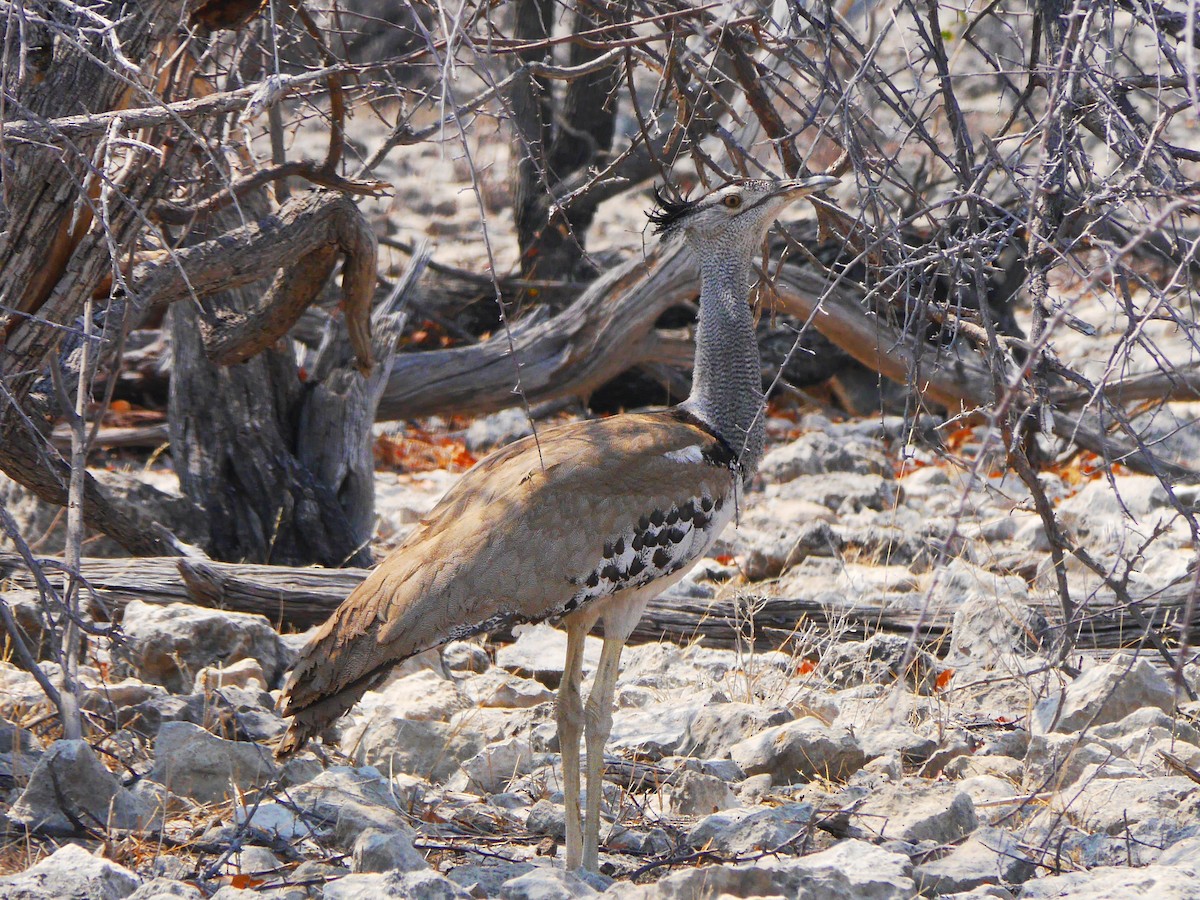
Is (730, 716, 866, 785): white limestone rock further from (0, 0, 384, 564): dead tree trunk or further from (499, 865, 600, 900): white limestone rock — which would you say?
(0, 0, 384, 564): dead tree trunk

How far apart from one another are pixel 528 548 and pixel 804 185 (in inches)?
55.8


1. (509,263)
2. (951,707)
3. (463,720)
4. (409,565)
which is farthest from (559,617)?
(509,263)

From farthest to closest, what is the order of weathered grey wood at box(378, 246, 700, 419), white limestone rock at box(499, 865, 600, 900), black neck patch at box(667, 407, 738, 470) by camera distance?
weathered grey wood at box(378, 246, 700, 419)
black neck patch at box(667, 407, 738, 470)
white limestone rock at box(499, 865, 600, 900)

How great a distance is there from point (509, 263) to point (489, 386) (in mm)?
3897

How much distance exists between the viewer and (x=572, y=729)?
423 cm

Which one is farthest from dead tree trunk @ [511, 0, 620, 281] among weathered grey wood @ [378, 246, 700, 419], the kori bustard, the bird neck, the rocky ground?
the kori bustard

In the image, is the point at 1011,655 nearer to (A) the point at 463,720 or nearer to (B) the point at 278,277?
(A) the point at 463,720

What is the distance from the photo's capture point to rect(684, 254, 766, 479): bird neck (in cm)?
452

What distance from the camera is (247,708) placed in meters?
4.62

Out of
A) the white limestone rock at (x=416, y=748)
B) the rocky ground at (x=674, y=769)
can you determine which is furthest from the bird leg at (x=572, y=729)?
the white limestone rock at (x=416, y=748)

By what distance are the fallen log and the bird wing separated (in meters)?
1.42

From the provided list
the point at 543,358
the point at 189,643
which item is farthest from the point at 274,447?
the point at 543,358

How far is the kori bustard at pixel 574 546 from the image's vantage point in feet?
12.6

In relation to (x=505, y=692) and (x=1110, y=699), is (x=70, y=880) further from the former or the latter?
(x=1110, y=699)
